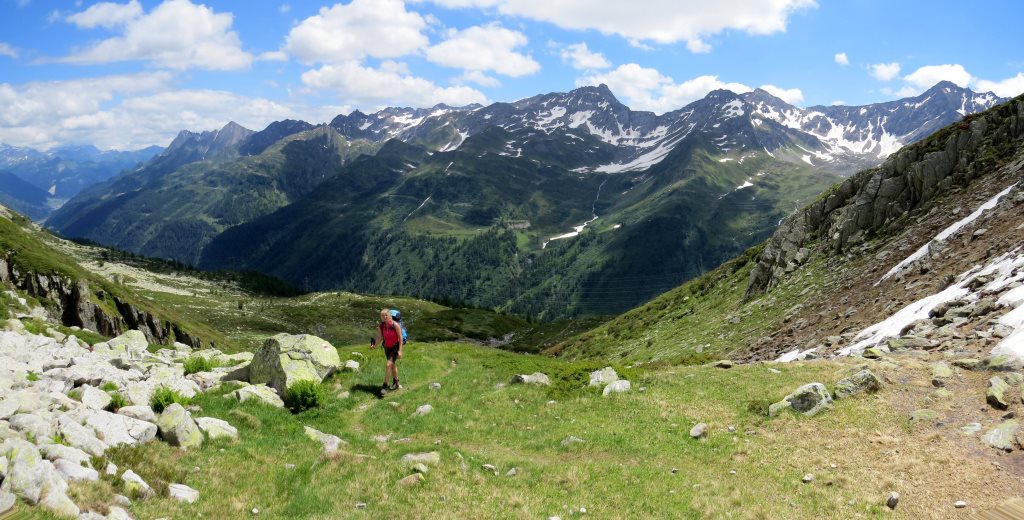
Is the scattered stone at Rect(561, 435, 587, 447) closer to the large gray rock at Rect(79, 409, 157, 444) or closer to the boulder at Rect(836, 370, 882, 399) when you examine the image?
the boulder at Rect(836, 370, 882, 399)

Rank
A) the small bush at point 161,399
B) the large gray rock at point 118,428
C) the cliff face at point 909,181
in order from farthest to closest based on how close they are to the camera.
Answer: the cliff face at point 909,181
the small bush at point 161,399
the large gray rock at point 118,428

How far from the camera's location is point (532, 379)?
3011 cm

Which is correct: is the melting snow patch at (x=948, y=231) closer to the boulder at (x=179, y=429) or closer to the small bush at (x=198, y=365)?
the boulder at (x=179, y=429)

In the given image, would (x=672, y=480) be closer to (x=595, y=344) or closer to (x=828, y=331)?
(x=828, y=331)

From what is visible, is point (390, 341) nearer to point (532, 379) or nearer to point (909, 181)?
point (532, 379)

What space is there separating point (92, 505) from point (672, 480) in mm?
15263

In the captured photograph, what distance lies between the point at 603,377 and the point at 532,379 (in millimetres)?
3988

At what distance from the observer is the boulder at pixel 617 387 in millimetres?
26625

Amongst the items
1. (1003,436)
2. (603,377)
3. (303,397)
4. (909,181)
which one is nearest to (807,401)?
(1003,436)

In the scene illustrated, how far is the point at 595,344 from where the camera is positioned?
93000 mm

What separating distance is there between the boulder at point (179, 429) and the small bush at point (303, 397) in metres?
6.92

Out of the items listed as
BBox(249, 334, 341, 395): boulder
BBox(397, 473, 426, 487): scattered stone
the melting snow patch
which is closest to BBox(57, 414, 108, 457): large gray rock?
BBox(397, 473, 426, 487): scattered stone

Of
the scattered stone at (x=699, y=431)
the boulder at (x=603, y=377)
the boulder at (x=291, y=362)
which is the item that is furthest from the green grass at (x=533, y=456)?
the boulder at (x=291, y=362)

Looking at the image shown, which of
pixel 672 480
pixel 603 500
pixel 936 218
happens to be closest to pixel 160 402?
pixel 603 500
